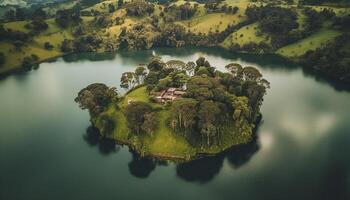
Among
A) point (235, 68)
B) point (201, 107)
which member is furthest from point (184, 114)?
point (235, 68)

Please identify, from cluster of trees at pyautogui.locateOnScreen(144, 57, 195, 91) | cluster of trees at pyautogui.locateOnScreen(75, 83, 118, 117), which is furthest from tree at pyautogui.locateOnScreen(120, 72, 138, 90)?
cluster of trees at pyautogui.locateOnScreen(75, 83, 118, 117)

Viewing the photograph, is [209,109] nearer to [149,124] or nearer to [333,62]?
[149,124]

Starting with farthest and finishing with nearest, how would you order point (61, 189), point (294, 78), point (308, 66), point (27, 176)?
point (308, 66) → point (294, 78) → point (27, 176) → point (61, 189)

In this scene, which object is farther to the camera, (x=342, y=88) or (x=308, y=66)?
(x=308, y=66)

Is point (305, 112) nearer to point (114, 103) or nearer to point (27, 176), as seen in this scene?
point (114, 103)

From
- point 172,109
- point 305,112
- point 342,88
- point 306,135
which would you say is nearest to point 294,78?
point 342,88
